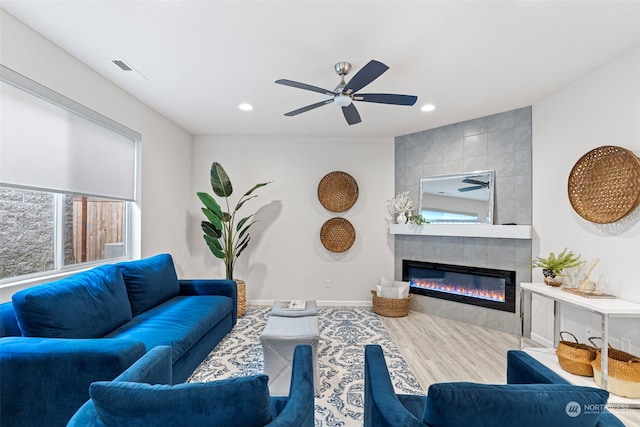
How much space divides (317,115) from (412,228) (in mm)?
2046

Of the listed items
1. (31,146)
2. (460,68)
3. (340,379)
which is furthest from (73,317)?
(460,68)

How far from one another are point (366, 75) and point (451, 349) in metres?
2.77

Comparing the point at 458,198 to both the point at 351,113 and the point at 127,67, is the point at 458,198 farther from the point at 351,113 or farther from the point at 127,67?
the point at 127,67

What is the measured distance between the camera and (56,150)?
2.24m

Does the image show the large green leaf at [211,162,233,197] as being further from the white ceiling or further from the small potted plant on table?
the small potted plant on table

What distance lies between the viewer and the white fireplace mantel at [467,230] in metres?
3.22

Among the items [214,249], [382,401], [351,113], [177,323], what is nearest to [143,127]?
[214,249]

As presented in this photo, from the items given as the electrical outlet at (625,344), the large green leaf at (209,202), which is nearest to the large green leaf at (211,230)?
the large green leaf at (209,202)

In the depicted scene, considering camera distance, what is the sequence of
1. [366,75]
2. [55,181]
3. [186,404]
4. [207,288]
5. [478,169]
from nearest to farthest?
[186,404] → [366,75] → [55,181] → [207,288] → [478,169]

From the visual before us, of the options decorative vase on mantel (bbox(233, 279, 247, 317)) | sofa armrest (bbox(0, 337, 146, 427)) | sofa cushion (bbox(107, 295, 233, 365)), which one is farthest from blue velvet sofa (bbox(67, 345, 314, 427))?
decorative vase on mantel (bbox(233, 279, 247, 317))

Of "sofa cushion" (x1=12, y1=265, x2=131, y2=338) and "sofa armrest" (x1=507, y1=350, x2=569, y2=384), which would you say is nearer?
"sofa armrest" (x1=507, y1=350, x2=569, y2=384)

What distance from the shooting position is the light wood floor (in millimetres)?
2404

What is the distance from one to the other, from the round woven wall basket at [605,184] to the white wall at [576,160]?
0.08 m

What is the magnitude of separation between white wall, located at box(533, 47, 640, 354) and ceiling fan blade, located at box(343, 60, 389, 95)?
2.09m
